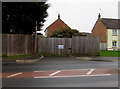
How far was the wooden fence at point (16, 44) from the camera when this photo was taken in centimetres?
2264

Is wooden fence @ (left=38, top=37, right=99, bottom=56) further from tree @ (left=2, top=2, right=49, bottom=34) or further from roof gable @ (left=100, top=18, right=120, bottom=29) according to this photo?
roof gable @ (left=100, top=18, right=120, bottom=29)

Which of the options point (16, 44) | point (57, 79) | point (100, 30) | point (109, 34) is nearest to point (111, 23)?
point (100, 30)

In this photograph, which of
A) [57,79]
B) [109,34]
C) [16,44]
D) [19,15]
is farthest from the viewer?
[109,34]

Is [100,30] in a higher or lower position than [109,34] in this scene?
higher

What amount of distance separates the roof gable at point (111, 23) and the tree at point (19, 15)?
103 feet

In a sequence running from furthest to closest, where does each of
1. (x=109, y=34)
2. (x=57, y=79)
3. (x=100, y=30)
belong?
(x=100, y=30) → (x=109, y=34) → (x=57, y=79)

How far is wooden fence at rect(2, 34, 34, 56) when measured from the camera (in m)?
22.6

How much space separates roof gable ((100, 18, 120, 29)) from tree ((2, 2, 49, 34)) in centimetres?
3132

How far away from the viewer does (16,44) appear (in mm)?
23812

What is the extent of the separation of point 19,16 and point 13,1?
1594mm

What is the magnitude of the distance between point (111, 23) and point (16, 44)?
1461 inches

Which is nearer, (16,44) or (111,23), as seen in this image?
(16,44)

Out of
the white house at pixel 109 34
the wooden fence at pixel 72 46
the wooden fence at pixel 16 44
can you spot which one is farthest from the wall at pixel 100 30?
the wooden fence at pixel 16 44

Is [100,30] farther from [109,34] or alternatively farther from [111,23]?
[109,34]
